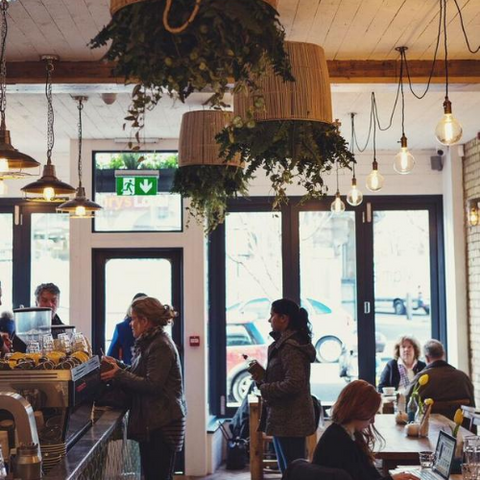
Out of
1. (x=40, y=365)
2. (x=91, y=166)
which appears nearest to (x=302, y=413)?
(x=40, y=365)

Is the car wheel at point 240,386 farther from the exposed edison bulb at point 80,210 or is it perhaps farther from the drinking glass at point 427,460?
the drinking glass at point 427,460

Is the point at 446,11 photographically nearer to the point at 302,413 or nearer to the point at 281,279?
the point at 302,413

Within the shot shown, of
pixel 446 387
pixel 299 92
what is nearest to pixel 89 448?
pixel 299 92

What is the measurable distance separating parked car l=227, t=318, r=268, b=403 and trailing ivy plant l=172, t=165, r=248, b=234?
4.21 metres

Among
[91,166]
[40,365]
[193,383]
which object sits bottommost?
[193,383]

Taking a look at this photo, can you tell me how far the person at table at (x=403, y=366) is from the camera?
25.2 ft

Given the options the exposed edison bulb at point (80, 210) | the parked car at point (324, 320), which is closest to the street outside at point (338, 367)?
the parked car at point (324, 320)

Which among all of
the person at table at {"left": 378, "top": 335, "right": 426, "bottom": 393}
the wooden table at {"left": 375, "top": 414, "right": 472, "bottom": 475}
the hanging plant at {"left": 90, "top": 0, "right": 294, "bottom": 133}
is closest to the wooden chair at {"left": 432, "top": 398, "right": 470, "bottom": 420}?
the wooden table at {"left": 375, "top": 414, "right": 472, "bottom": 475}

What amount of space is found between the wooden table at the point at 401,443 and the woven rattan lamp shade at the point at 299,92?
2198 mm

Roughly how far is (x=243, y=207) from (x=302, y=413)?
416 cm

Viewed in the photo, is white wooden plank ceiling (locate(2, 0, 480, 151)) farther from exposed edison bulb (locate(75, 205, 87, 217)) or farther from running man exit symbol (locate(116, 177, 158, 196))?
running man exit symbol (locate(116, 177, 158, 196))

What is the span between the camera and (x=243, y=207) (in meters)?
9.14

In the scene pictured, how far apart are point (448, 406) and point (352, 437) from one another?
2869 millimetres

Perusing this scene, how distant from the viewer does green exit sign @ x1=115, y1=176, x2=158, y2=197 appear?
8.20m
